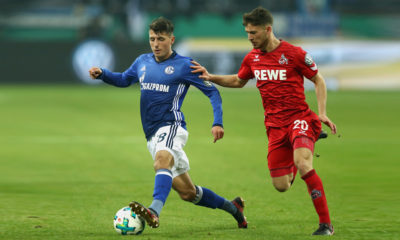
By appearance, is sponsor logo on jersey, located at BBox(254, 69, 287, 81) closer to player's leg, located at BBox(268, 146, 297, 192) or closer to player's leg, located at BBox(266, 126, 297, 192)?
player's leg, located at BBox(266, 126, 297, 192)

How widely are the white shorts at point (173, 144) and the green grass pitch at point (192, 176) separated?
1.82ft

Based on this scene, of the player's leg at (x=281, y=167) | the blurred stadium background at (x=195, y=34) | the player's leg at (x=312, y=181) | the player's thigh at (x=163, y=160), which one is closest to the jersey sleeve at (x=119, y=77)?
the player's thigh at (x=163, y=160)

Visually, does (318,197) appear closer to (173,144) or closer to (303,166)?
(303,166)

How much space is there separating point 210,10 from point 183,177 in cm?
3153

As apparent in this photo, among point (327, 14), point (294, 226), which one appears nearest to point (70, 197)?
point (294, 226)

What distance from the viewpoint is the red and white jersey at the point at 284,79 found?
7.31m

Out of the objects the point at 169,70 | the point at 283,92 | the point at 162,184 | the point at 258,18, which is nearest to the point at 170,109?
the point at 169,70

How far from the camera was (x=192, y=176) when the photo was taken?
10.8m

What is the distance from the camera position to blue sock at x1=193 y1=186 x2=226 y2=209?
7.29 metres

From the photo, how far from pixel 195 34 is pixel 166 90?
31.0 m

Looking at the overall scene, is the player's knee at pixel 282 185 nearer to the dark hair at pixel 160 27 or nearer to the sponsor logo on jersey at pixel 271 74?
the sponsor logo on jersey at pixel 271 74

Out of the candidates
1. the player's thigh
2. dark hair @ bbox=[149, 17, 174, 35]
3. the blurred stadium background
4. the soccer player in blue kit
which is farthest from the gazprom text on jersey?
the blurred stadium background

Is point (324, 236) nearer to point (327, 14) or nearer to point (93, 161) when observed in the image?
point (93, 161)

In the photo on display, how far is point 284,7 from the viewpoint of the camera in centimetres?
3781
